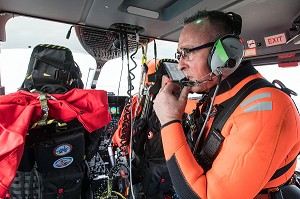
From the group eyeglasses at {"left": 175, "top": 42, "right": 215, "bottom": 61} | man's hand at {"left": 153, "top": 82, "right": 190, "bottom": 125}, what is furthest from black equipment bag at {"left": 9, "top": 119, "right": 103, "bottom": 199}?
eyeglasses at {"left": 175, "top": 42, "right": 215, "bottom": 61}

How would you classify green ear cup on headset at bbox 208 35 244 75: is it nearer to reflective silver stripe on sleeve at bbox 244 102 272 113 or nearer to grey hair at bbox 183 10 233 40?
grey hair at bbox 183 10 233 40

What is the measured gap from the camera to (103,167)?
96.2 inches

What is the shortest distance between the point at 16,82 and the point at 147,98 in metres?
3.25

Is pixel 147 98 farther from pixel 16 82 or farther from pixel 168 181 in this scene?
pixel 16 82

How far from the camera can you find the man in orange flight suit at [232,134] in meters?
0.77

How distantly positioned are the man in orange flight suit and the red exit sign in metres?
1.47

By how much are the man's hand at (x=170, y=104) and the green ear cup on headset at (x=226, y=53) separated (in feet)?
0.67

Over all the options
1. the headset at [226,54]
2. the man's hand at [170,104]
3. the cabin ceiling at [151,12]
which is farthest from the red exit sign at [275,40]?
the man's hand at [170,104]

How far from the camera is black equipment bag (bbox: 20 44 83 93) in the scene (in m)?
1.64

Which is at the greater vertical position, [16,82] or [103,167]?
[16,82]

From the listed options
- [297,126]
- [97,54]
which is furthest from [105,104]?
[97,54]

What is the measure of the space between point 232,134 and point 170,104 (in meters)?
0.34

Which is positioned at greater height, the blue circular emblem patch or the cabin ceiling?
the cabin ceiling

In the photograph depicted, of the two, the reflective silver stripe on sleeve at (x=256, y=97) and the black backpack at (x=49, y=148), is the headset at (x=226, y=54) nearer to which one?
the reflective silver stripe on sleeve at (x=256, y=97)
